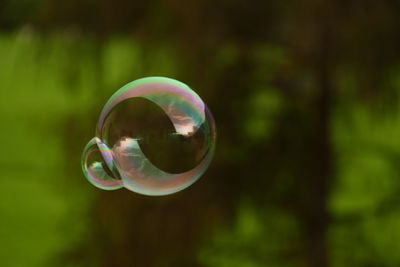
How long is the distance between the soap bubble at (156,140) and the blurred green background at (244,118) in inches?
27.1

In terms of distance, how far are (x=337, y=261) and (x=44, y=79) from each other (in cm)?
132

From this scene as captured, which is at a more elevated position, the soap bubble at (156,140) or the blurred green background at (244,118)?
the blurred green background at (244,118)

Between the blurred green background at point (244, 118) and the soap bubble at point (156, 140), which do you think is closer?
the soap bubble at point (156, 140)

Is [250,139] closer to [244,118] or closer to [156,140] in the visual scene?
[244,118]

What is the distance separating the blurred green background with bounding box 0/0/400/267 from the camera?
9.48ft

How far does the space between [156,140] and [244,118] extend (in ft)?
2.94

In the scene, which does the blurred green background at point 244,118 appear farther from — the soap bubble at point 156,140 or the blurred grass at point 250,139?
the soap bubble at point 156,140

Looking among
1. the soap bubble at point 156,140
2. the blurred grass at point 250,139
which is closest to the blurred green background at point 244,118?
the blurred grass at point 250,139

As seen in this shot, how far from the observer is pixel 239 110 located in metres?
2.91

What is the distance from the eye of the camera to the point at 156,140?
2064 mm

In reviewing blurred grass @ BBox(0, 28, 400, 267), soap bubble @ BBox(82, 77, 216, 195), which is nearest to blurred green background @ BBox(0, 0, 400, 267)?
blurred grass @ BBox(0, 28, 400, 267)

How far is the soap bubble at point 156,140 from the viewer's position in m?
2.07

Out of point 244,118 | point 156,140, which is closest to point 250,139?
point 244,118

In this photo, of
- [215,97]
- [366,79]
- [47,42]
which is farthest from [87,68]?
[366,79]
